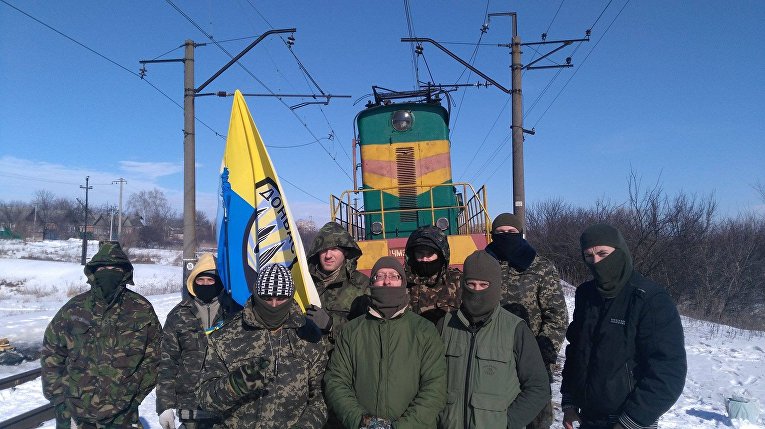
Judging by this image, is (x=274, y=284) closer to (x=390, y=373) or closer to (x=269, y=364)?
(x=269, y=364)

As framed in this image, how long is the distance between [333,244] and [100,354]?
189 centimetres

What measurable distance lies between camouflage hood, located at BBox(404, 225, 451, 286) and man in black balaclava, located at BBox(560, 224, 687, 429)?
1.00m

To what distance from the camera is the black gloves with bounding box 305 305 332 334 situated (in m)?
3.38

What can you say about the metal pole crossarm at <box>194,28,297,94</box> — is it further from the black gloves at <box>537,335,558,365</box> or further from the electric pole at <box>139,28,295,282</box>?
the black gloves at <box>537,335,558,365</box>

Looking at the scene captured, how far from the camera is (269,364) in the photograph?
2.83m

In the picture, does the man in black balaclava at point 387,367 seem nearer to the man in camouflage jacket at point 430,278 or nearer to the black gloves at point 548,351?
the man in camouflage jacket at point 430,278

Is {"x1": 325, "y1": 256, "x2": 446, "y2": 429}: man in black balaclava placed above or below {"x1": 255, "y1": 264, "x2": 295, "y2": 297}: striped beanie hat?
below

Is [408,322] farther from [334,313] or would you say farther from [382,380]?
[334,313]

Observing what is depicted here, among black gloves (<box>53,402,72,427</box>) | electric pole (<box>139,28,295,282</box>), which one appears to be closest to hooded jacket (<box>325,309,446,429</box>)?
black gloves (<box>53,402,72,427</box>)

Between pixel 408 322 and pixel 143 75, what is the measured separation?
439 inches

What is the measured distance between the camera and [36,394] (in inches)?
298

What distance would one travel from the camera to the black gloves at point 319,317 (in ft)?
11.1

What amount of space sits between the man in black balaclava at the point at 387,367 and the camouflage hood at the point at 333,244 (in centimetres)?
104

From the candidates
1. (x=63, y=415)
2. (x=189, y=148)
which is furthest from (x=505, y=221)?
(x=189, y=148)
